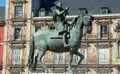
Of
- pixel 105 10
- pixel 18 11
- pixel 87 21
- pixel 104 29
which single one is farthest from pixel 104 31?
pixel 87 21

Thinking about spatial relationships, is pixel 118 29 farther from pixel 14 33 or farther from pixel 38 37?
pixel 38 37

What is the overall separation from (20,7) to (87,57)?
11.3m

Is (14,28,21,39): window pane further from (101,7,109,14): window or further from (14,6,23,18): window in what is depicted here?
(101,7,109,14): window

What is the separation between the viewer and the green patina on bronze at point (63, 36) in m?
18.2

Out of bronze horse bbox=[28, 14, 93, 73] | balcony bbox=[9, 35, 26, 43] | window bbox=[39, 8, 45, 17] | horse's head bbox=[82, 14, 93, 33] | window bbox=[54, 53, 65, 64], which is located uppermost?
window bbox=[39, 8, 45, 17]

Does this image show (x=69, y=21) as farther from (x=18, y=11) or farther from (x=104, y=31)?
(x=18, y=11)

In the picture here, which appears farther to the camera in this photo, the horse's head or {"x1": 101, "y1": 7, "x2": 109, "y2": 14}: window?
{"x1": 101, "y1": 7, "x2": 109, "y2": 14}: window

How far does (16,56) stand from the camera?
189 ft

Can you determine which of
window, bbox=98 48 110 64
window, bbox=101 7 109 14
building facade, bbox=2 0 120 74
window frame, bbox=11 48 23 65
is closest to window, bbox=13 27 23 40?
building facade, bbox=2 0 120 74

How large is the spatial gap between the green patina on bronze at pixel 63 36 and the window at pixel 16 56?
3869 centimetres

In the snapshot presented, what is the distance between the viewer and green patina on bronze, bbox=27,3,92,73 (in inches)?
716

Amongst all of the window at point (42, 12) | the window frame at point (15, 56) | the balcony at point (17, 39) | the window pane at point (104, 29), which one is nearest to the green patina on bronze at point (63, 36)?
the window pane at point (104, 29)

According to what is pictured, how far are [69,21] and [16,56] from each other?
829 centimetres

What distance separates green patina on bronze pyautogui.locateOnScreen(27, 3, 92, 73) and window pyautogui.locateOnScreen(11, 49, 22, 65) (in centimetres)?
3869
